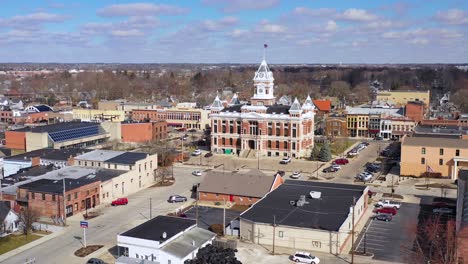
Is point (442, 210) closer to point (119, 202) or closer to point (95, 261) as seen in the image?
point (119, 202)

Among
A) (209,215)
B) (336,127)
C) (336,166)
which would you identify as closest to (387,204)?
(209,215)

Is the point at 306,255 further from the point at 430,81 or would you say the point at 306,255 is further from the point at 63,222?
the point at 430,81

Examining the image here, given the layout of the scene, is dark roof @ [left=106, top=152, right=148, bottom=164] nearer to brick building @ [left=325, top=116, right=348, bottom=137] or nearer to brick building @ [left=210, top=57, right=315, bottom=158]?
brick building @ [left=210, top=57, right=315, bottom=158]

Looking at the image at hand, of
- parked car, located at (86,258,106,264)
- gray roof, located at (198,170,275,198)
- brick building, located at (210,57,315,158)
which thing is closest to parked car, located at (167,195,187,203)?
gray roof, located at (198,170,275,198)

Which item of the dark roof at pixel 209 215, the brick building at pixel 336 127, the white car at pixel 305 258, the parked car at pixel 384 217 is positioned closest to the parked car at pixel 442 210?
the parked car at pixel 384 217

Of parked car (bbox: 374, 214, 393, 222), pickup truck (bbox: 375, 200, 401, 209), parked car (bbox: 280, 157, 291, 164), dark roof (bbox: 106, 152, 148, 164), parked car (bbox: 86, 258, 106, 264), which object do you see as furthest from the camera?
parked car (bbox: 280, 157, 291, 164)

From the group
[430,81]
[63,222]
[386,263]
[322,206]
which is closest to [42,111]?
[63,222]
